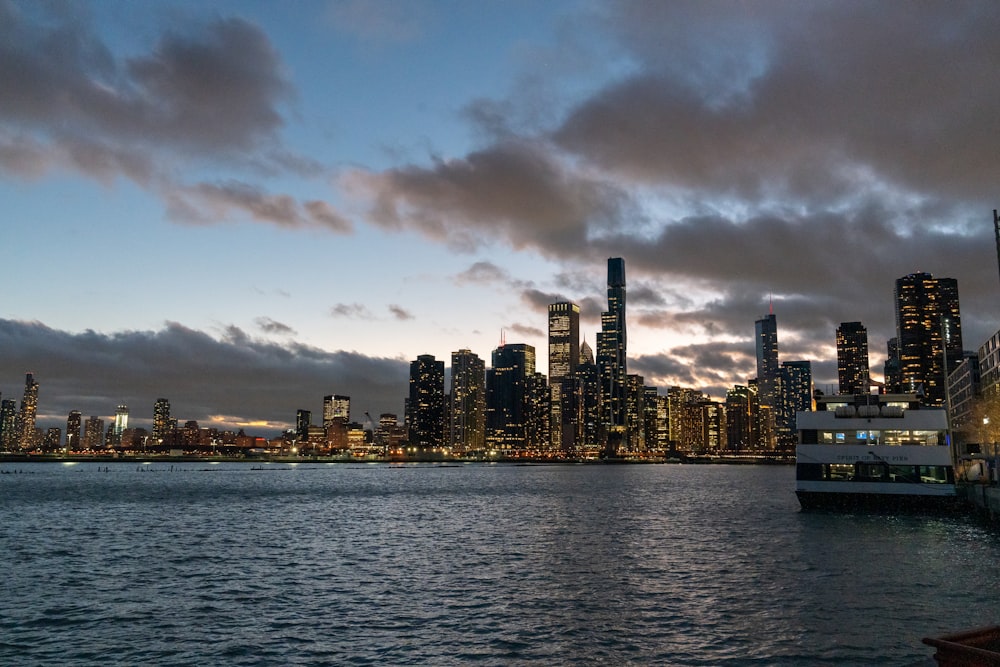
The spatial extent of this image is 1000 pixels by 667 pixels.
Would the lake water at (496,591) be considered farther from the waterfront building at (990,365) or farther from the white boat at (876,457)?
the waterfront building at (990,365)

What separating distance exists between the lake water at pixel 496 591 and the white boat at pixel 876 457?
9.48 ft

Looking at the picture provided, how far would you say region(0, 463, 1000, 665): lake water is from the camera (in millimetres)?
29062

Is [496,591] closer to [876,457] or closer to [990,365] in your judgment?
[876,457]

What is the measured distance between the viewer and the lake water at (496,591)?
1144 inches

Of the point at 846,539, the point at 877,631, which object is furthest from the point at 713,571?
the point at 846,539

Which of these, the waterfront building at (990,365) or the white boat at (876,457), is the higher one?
the waterfront building at (990,365)

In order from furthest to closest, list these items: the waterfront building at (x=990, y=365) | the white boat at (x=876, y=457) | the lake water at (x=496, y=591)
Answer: the waterfront building at (x=990, y=365) → the white boat at (x=876, y=457) → the lake water at (x=496, y=591)

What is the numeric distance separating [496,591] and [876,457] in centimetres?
5513

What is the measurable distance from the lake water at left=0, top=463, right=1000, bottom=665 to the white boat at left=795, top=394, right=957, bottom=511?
289 centimetres

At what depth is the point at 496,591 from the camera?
41.4 meters

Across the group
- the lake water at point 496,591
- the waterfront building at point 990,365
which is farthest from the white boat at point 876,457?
the waterfront building at point 990,365

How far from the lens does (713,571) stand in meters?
48.2

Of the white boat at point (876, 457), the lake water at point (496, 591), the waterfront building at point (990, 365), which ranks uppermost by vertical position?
the waterfront building at point (990, 365)

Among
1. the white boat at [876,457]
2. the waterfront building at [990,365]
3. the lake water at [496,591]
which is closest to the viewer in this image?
the lake water at [496,591]
